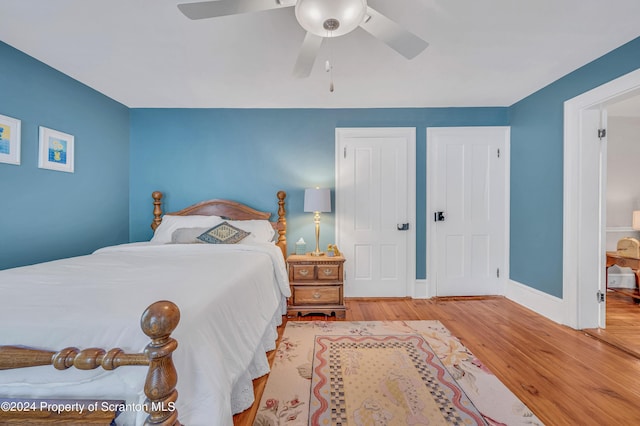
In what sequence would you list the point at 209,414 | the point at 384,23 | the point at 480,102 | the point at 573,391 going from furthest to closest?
1. the point at 480,102
2. the point at 573,391
3. the point at 384,23
4. the point at 209,414

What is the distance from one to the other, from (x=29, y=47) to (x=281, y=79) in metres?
2.01

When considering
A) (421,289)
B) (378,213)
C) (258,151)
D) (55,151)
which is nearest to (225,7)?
(258,151)

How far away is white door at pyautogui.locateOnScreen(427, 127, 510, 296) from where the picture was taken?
11.4ft

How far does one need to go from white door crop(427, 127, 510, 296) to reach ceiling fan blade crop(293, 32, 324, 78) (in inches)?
88.9

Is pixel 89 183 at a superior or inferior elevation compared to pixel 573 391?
superior

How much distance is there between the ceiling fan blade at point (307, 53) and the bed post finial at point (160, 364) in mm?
1491

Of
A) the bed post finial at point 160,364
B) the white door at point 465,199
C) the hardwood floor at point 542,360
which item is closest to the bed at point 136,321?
the bed post finial at point 160,364

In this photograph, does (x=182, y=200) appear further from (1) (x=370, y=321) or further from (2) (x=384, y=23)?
(2) (x=384, y=23)

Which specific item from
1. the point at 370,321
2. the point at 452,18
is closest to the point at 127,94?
the point at 452,18

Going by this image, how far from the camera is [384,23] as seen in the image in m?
1.40

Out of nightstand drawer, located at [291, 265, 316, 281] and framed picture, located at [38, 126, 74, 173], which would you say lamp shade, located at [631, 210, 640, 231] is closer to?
nightstand drawer, located at [291, 265, 316, 281]

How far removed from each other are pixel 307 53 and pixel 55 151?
258 cm

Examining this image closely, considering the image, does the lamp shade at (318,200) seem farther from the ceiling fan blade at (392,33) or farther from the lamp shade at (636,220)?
the lamp shade at (636,220)

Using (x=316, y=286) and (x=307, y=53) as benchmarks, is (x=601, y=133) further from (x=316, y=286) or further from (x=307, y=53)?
(x=316, y=286)
